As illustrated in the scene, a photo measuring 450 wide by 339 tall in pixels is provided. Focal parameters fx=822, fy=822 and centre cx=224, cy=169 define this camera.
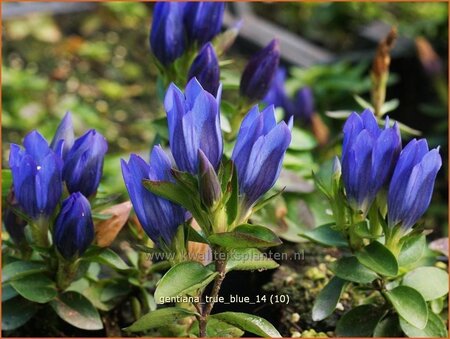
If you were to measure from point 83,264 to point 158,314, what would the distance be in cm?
23

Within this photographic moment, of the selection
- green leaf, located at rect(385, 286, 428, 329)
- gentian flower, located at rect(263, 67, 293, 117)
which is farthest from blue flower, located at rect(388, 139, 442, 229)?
gentian flower, located at rect(263, 67, 293, 117)

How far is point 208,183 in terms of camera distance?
3.11ft

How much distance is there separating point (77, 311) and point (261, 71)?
1.57 ft

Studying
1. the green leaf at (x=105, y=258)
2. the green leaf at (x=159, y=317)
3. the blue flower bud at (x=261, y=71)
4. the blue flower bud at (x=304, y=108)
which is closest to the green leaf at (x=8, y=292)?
the green leaf at (x=105, y=258)

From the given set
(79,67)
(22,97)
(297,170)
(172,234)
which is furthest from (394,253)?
(79,67)

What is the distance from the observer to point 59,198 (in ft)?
3.73

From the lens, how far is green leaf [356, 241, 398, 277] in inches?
42.4

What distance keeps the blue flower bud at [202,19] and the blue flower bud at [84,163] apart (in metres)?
0.27

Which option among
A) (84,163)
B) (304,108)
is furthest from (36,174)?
(304,108)

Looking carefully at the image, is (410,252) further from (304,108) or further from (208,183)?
(304,108)

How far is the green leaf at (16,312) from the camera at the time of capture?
47.9 inches

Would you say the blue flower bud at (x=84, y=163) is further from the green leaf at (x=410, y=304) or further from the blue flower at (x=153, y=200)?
the green leaf at (x=410, y=304)

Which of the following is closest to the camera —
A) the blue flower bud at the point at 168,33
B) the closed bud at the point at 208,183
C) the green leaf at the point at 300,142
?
the closed bud at the point at 208,183

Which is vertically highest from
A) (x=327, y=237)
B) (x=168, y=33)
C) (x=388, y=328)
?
(x=168, y=33)
